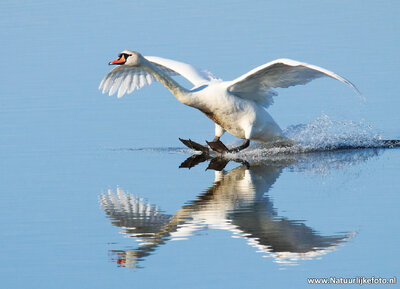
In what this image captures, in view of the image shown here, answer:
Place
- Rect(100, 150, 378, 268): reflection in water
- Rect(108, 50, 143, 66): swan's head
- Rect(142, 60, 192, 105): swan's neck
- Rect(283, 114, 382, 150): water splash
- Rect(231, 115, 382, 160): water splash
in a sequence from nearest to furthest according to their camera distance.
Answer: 1. Rect(100, 150, 378, 268): reflection in water
2. Rect(142, 60, 192, 105): swan's neck
3. Rect(108, 50, 143, 66): swan's head
4. Rect(231, 115, 382, 160): water splash
5. Rect(283, 114, 382, 150): water splash

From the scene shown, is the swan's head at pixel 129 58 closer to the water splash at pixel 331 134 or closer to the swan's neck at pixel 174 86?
the swan's neck at pixel 174 86

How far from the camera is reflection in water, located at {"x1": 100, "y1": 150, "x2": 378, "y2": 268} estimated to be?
26.5 feet

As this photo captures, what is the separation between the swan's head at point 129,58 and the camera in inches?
534

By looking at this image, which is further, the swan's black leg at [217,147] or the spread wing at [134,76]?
the spread wing at [134,76]

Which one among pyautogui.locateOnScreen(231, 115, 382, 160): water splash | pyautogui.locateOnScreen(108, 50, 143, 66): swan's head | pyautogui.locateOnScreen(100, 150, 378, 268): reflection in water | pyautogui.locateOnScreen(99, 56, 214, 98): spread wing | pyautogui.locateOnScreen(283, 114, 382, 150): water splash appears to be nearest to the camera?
pyautogui.locateOnScreen(100, 150, 378, 268): reflection in water

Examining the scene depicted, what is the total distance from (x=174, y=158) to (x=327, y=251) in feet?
19.3

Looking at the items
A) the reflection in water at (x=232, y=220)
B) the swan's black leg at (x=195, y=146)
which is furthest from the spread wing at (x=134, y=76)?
the reflection in water at (x=232, y=220)

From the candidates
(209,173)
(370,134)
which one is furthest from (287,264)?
(370,134)

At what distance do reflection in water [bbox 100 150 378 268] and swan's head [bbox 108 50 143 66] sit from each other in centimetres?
253

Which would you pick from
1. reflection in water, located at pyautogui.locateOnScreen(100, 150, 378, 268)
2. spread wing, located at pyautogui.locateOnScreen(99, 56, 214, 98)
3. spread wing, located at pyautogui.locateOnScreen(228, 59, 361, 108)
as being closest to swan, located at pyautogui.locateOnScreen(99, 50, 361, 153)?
spread wing, located at pyautogui.locateOnScreen(228, 59, 361, 108)

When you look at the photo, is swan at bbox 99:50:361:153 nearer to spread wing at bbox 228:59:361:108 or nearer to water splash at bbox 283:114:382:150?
spread wing at bbox 228:59:361:108

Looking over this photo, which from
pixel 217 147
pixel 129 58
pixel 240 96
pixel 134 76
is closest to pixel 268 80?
pixel 240 96

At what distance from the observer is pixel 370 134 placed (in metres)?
14.4

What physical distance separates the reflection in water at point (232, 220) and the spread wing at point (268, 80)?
167 cm
